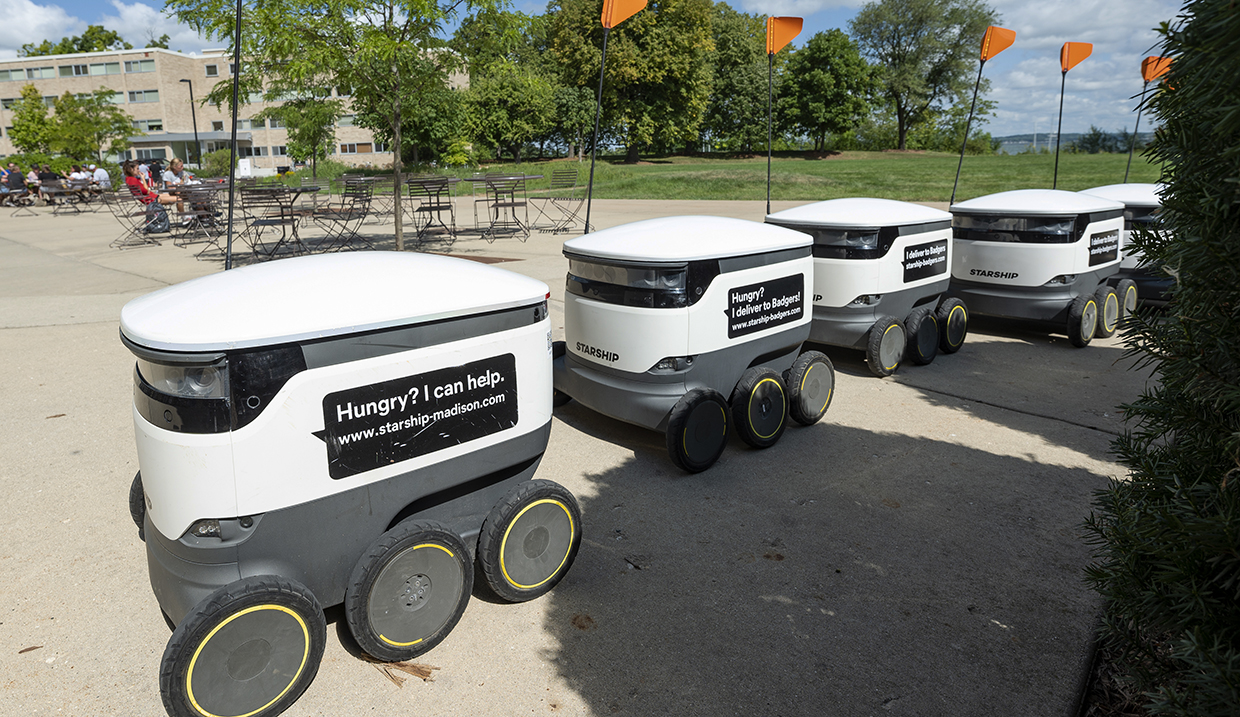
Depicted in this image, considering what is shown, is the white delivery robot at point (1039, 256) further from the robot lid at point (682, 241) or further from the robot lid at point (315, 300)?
the robot lid at point (315, 300)

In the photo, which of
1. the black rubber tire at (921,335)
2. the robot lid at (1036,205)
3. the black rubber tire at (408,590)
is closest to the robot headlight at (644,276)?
the black rubber tire at (408,590)

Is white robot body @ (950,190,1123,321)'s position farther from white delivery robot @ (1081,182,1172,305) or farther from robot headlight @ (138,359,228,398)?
robot headlight @ (138,359,228,398)

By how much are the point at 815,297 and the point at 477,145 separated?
50.5 m

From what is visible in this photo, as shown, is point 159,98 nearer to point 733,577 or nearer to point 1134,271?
point 1134,271

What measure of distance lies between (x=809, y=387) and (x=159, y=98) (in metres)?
83.5

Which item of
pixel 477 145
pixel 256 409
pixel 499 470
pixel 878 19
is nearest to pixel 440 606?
pixel 499 470

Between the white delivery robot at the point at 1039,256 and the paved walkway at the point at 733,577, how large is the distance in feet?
4.75

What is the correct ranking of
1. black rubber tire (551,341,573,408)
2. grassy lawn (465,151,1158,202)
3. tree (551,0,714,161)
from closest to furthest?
black rubber tire (551,341,573,408), grassy lawn (465,151,1158,202), tree (551,0,714,161)

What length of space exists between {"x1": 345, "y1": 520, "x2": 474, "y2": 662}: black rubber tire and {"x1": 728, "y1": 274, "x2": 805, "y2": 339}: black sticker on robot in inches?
93.4

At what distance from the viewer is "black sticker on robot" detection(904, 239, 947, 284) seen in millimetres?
6348

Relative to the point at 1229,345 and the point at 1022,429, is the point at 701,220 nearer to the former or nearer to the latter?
the point at 1022,429

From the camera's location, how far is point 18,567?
11.2ft

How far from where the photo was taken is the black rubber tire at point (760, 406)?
4648 millimetres

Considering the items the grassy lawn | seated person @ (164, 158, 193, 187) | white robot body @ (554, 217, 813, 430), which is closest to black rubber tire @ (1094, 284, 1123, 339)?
white robot body @ (554, 217, 813, 430)
